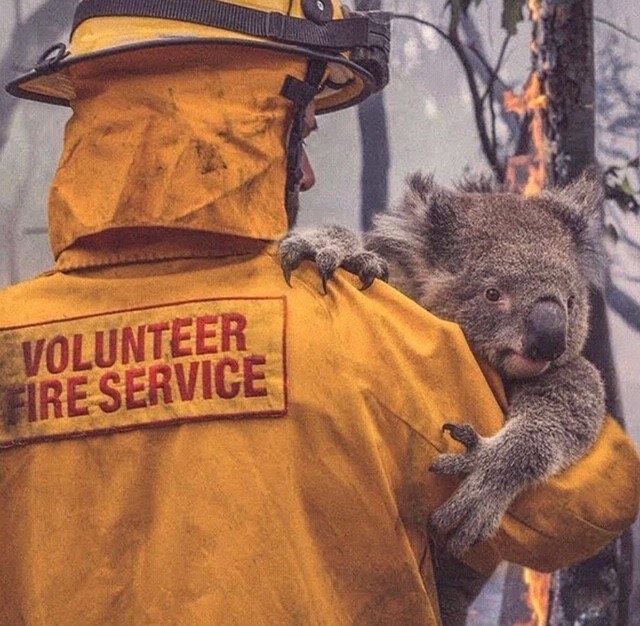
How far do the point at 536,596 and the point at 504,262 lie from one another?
179cm

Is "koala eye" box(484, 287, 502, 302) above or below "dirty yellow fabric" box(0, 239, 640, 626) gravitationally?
above

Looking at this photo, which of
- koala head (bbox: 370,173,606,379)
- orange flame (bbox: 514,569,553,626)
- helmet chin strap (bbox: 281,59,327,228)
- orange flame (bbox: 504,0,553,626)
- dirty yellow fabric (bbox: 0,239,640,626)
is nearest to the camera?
dirty yellow fabric (bbox: 0,239,640,626)

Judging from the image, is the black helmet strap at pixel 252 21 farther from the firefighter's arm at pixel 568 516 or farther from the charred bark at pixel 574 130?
the charred bark at pixel 574 130

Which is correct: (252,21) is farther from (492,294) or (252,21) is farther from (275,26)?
(492,294)

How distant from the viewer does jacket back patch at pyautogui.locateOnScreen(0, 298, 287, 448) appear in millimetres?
1502

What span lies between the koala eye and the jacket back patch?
406 mm

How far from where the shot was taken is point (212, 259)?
1.58 metres

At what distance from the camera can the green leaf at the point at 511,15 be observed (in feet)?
10.5

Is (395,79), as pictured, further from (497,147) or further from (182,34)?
(182,34)

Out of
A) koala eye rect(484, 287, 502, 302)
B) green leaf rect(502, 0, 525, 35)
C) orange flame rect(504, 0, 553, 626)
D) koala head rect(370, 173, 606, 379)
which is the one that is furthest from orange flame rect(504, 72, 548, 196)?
koala eye rect(484, 287, 502, 302)

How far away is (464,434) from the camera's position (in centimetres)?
154

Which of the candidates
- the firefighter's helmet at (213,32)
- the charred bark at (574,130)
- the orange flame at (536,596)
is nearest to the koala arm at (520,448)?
the firefighter's helmet at (213,32)

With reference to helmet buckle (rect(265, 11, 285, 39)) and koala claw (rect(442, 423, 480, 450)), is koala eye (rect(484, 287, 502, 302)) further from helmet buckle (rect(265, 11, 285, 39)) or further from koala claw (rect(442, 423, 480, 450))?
helmet buckle (rect(265, 11, 285, 39))

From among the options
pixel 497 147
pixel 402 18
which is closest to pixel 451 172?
pixel 497 147
